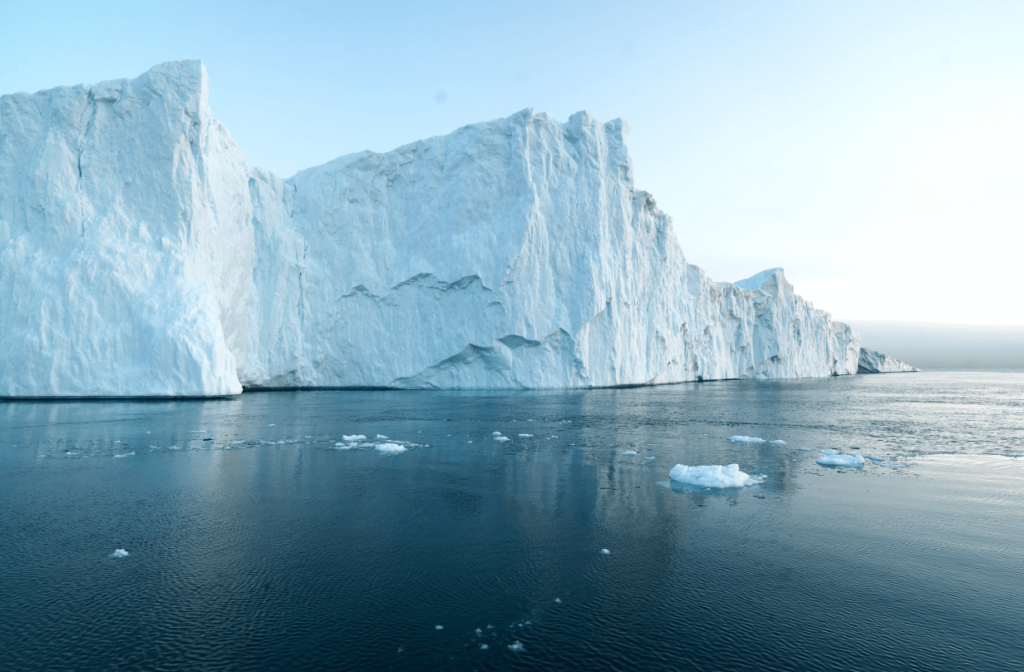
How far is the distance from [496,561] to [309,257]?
3279 cm

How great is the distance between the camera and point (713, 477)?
28.9 feet

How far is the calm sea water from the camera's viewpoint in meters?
3.84

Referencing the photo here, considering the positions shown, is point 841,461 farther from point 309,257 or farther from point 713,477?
point 309,257

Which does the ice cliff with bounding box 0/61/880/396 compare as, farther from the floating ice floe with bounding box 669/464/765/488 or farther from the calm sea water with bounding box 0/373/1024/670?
the floating ice floe with bounding box 669/464/765/488

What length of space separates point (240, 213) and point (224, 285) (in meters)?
4.55

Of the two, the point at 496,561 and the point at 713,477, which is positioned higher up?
the point at 713,477

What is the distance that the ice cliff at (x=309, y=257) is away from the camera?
932 inches

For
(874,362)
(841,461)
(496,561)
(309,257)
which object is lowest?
(496,561)

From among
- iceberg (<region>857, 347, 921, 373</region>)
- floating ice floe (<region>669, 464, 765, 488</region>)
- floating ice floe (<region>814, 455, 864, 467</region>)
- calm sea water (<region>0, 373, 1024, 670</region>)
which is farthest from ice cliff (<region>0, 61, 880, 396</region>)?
iceberg (<region>857, 347, 921, 373</region>)

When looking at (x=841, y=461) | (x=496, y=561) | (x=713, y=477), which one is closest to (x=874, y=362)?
(x=841, y=461)

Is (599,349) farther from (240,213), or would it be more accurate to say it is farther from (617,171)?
(240,213)

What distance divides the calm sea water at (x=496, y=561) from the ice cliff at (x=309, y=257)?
14.2 metres

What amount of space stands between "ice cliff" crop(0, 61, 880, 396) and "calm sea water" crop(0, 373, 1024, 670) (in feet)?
46.4

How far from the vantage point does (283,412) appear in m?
19.5
